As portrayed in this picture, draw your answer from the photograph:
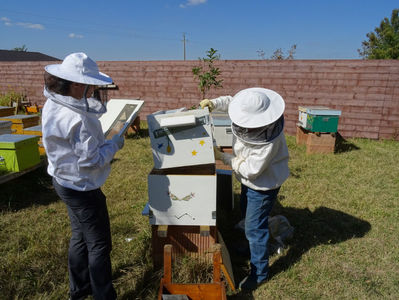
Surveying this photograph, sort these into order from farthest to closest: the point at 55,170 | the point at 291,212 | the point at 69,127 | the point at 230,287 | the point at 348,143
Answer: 1. the point at 348,143
2. the point at 291,212
3. the point at 230,287
4. the point at 55,170
5. the point at 69,127

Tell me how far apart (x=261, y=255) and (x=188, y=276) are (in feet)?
1.95

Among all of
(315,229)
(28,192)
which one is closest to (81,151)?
(315,229)

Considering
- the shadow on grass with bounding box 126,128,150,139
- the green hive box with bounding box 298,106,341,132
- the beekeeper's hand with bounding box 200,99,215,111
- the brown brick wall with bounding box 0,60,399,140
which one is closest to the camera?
the beekeeper's hand with bounding box 200,99,215,111

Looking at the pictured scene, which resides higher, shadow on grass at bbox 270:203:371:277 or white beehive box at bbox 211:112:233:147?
white beehive box at bbox 211:112:233:147

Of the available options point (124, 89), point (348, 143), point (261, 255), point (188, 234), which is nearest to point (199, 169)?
point (188, 234)

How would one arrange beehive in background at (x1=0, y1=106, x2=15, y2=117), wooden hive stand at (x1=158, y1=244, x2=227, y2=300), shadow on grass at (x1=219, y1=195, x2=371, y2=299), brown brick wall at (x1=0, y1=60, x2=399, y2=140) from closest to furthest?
wooden hive stand at (x1=158, y1=244, x2=227, y2=300) < shadow on grass at (x1=219, y1=195, x2=371, y2=299) < beehive in background at (x1=0, y1=106, x2=15, y2=117) < brown brick wall at (x1=0, y1=60, x2=399, y2=140)

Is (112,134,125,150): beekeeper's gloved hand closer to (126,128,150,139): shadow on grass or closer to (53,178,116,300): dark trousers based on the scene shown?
(53,178,116,300): dark trousers

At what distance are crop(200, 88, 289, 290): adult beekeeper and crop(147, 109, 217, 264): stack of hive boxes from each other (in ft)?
0.77

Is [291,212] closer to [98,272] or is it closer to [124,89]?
[98,272]

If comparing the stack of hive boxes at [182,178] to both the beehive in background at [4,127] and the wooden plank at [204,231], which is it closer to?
the wooden plank at [204,231]

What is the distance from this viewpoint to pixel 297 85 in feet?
24.8

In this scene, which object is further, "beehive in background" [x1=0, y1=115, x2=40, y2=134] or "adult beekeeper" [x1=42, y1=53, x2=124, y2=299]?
"beehive in background" [x1=0, y1=115, x2=40, y2=134]

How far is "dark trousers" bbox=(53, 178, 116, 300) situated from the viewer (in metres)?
1.83

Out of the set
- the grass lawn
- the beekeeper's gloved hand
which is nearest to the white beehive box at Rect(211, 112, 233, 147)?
the grass lawn
